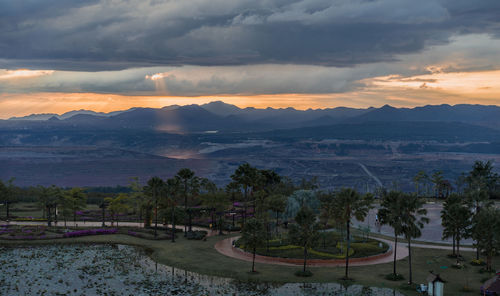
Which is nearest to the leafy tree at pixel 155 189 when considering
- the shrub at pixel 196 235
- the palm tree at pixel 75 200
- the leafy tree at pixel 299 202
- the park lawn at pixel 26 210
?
the shrub at pixel 196 235

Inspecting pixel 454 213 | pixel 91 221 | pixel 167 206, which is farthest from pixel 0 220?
pixel 454 213

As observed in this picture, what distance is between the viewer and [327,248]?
236 feet

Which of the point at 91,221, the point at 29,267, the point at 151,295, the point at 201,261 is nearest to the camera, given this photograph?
the point at 151,295

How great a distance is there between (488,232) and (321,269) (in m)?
21.2

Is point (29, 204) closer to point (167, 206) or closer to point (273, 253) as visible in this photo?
point (167, 206)

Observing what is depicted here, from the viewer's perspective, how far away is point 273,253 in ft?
228

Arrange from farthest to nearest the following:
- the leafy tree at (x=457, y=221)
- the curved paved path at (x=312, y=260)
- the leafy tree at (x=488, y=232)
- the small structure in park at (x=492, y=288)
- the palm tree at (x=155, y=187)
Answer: the palm tree at (x=155, y=187), the curved paved path at (x=312, y=260), the leafy tree at (x=457, y=221), the leafy tree at (x=488, y=232), the small structure in park at (x=492, y=288)

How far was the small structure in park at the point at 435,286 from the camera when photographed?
4950 centimetres

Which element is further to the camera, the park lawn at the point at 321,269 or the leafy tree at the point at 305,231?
the leafy tree at the point at 305,231

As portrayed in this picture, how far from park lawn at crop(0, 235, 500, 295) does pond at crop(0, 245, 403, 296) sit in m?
1.99

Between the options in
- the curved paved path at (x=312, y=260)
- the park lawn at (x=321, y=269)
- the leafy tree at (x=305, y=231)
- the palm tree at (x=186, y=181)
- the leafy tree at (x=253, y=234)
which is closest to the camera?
the park lawn at (x=321, y=269)

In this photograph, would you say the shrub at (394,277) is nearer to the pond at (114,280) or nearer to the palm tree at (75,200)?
the pond at (114,280)

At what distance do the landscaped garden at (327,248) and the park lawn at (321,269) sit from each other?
4.13m

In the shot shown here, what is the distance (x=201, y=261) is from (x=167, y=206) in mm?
29861
